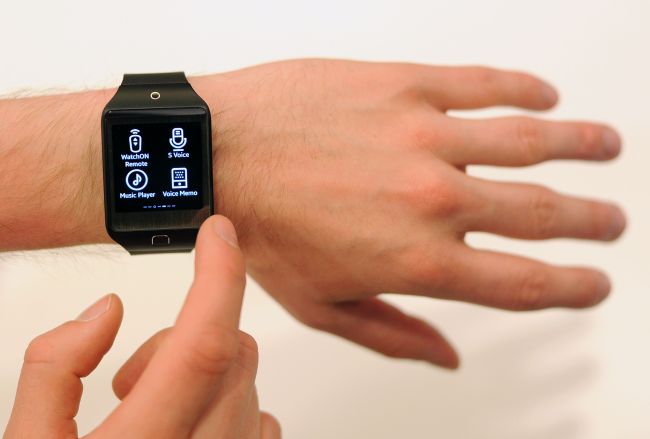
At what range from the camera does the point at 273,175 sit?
131cm

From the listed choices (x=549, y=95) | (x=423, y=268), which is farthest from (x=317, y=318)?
(x=549, y=95)

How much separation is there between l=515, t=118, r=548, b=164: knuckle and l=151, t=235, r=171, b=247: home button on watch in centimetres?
75

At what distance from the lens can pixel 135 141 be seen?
1208 mm

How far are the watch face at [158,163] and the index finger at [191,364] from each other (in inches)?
13.5

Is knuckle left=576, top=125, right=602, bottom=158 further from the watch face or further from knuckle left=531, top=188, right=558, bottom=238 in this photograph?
the watch face

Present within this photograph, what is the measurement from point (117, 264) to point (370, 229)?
29.3 inches

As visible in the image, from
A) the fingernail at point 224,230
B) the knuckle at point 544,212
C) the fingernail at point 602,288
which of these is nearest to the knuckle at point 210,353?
the fingernail at point 224,230

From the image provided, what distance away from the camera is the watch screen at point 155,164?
47.4 inches

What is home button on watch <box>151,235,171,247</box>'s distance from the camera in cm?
123

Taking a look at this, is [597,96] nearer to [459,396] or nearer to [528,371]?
[528,371]

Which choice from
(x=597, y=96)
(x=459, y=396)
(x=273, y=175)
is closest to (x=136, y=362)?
(x=273, y=175)

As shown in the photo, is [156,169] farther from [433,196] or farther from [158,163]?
[433,196]

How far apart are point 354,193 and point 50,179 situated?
59 cm

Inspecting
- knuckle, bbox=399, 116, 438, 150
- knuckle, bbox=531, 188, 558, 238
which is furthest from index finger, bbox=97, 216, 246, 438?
knuckle, bbox=531, 188, 558, 238
